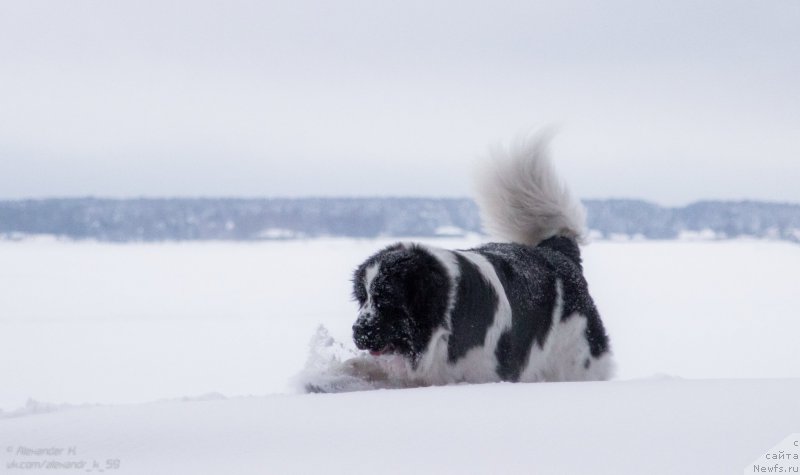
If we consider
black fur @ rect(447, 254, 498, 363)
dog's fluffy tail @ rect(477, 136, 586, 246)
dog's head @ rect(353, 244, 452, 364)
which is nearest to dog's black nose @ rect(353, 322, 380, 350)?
dog's head @ rect(353, 244, 452, 364)

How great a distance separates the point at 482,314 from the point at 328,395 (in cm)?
107

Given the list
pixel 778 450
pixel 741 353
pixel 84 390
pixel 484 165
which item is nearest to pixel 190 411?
pixel 778 450

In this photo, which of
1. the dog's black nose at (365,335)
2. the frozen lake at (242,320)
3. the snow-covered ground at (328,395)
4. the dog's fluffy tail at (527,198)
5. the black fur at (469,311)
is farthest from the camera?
the frozen lake at (242,320)

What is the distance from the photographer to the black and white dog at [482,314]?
369 centimetres

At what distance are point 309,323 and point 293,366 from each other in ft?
7.85

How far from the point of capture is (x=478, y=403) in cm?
269

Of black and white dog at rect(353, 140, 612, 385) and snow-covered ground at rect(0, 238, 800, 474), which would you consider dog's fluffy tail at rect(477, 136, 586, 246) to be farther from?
snow-covered ground at rect(0, 238, 800, 474)

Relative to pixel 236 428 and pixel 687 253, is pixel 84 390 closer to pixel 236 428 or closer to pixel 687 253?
pixel 236 428

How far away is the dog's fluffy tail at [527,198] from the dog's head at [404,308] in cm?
173

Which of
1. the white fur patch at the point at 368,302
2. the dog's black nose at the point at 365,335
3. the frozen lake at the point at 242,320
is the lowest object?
the frozen lake at the point at 242,320

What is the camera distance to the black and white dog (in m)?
3.69

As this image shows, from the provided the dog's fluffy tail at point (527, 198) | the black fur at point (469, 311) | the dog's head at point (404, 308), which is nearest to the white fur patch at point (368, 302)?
the dog's head at point (404, 308)

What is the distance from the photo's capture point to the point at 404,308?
12.1 ft

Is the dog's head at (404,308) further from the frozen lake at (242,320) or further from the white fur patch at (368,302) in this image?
the frozen lake at (242,320)
